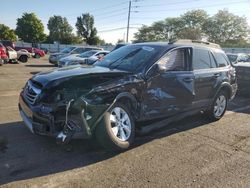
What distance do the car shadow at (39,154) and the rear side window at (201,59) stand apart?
5.75 ft

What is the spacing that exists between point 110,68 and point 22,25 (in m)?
84.6

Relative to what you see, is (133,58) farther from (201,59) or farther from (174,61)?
(201,59)

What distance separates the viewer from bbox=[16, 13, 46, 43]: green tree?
82631mm

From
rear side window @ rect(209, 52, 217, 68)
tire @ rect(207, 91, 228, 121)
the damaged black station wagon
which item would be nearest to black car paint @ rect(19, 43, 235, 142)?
the damaged black station wagon

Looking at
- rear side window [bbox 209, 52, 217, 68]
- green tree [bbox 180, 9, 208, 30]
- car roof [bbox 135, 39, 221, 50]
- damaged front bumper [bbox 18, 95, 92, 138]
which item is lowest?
damaged front bumper [bbox 18, 95, 92, 138]

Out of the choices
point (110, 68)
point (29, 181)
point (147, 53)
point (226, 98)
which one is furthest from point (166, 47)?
point (29, 181)

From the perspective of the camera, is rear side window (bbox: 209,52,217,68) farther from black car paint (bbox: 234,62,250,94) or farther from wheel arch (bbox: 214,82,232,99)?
black car paint (bbox: 234,62,250,94)

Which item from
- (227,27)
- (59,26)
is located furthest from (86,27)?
(227,27)

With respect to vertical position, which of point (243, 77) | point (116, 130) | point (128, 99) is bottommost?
point (116, 130)

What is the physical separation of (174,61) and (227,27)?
85687 millimetres

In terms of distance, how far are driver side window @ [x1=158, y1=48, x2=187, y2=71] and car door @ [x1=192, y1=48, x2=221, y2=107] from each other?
1.14ft

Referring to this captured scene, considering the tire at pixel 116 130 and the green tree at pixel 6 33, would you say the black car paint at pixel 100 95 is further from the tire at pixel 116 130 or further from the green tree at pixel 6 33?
the green tree at pixel 6 33

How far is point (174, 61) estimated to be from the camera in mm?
6145

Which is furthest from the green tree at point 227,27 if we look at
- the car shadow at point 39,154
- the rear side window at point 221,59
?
the car shadow at point 39,154
